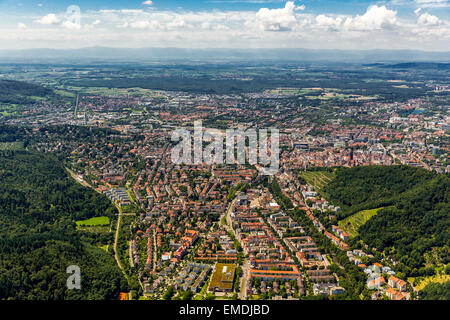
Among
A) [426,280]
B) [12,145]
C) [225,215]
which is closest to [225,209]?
[225,215]

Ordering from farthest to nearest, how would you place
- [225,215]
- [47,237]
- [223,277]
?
[225,215] < [47,237] < [223,277]

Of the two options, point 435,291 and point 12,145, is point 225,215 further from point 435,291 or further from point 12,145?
point 12,145

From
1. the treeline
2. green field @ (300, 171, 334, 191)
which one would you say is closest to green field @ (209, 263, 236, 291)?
the treeline

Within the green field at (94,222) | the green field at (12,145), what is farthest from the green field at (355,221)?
the green field at (12,145)

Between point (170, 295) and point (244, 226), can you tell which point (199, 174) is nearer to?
point (244, 226)

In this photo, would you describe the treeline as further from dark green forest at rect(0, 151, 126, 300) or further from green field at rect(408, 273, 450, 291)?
dark green forest at rect(0, 151, 126, 300)

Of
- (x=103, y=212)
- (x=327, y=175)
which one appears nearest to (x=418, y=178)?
(x=327, y=175)

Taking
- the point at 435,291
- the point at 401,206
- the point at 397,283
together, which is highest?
the point at 401,206

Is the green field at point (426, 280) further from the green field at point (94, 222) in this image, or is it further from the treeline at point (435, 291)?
the green field at point (94, 222)
